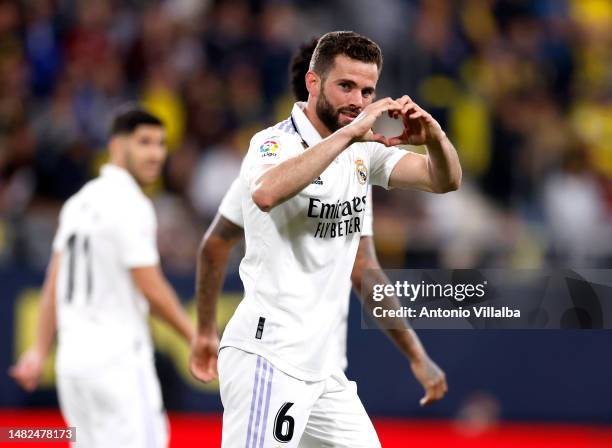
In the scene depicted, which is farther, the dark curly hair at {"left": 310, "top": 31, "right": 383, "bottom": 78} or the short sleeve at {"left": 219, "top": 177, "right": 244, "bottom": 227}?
the short sleeve at {"left": 219, "top": 177, "right": 244, "bottom": 227}

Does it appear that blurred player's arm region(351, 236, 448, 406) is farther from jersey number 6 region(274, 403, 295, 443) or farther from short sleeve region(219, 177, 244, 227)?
jersey number 6 region(274, 403, 295, 443)

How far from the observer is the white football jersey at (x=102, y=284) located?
6105 mm

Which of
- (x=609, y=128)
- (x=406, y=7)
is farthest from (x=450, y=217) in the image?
(x=406, y=7)

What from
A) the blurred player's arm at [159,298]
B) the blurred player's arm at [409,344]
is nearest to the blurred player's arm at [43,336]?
the blurred player's arm at [159,298]

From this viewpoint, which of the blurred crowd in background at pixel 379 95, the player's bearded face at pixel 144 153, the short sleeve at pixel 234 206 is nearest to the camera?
the short sleeve at pixel 234 206

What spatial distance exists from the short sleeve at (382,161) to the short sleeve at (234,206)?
607 millimetres

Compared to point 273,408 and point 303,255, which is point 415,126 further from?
point 273,408

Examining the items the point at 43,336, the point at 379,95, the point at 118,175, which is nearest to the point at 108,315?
the point at 43,336

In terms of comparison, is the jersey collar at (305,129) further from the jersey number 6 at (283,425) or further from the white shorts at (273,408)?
the jersey number 6 at (283,425)

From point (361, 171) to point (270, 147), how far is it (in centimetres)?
47

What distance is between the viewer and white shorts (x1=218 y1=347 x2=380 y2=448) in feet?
15.0

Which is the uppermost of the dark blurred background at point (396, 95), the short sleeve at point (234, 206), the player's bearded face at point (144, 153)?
the dark blurred background at point (396, 95)

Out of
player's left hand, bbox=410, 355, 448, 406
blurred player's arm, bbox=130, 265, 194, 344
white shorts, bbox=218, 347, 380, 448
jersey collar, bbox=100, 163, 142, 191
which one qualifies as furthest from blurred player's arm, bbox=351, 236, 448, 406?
jersey collar, bbox=100, 163, 142, 191

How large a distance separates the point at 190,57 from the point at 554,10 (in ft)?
14.3
